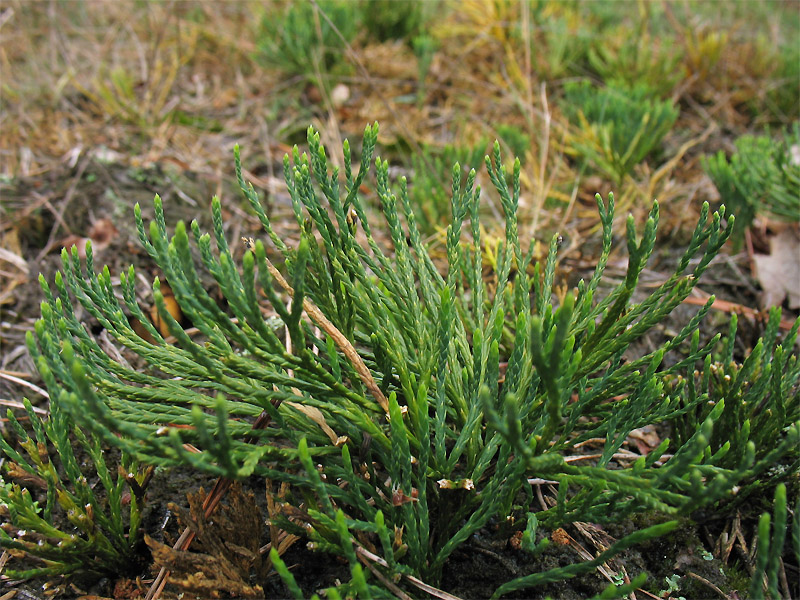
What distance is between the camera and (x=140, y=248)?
2.73m

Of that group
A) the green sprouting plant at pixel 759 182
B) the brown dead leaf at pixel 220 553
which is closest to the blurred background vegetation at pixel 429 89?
the green sprouting plant at pixel 759 182

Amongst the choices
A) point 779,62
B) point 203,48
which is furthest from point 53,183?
point 779,62

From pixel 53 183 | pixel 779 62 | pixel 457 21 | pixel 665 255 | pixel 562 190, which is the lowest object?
pixel 665 255

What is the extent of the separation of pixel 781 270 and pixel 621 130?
1.06 meters

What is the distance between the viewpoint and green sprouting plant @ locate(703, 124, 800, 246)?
2643mm

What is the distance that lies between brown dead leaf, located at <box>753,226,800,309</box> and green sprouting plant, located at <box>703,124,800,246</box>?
0.37 feet

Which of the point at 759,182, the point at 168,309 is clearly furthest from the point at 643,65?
the point at 168,309

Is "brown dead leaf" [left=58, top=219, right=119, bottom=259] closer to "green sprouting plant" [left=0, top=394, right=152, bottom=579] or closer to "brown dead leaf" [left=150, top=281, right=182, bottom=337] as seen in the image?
"brown dead leaf" [left=150, top=281, right=182, bottom=337]

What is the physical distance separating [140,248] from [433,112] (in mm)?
2312

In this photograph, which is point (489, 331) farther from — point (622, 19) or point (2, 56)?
point (2, 56)

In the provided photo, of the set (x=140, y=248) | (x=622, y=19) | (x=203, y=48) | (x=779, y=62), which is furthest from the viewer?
(x=622, y=19)

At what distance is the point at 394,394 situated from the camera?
1.40m

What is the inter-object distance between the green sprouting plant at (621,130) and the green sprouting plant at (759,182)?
16.7 inches

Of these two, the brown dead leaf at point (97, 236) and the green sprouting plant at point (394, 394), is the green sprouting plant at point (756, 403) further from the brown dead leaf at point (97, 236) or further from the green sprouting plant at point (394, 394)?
the brown dead leaf at point (97, 236)
